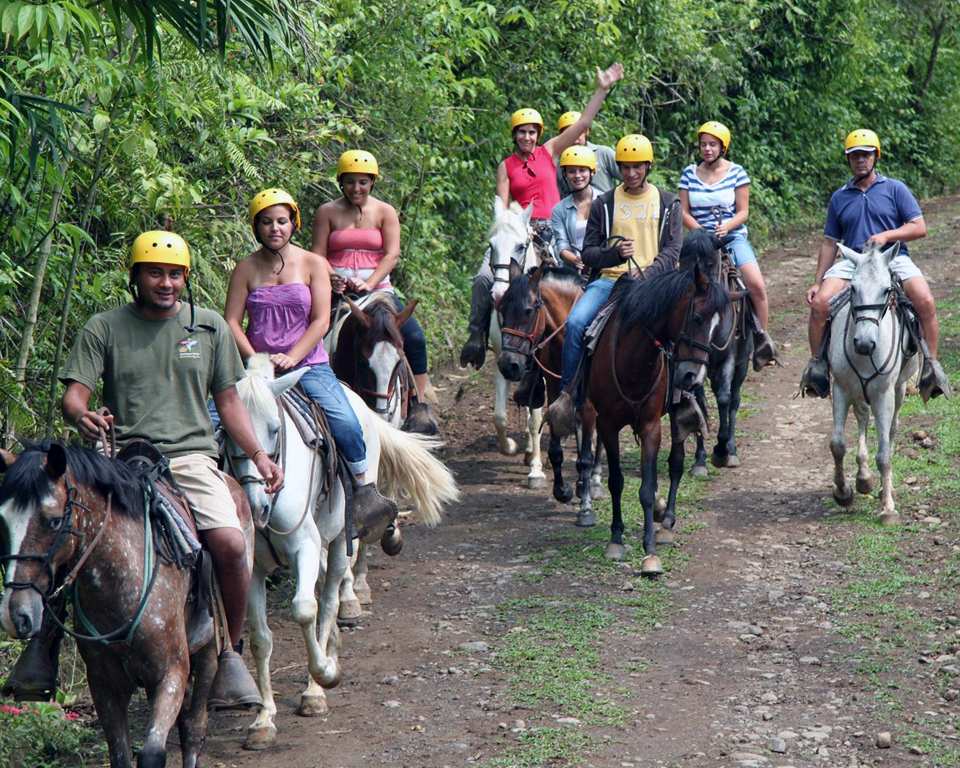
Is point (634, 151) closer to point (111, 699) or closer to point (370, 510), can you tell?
point (370, 510)

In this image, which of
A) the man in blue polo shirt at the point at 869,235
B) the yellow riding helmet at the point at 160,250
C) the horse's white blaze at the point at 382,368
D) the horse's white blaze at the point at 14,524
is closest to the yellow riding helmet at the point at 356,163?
the horse's white blaze at the point at 382,368

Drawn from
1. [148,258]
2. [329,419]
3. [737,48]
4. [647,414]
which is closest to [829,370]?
[647,414]

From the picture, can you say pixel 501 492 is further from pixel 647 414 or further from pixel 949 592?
pixel 949 592

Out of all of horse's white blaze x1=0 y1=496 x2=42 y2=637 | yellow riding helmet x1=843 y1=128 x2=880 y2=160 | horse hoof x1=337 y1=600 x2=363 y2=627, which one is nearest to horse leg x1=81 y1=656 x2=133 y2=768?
horse's white blaze x1=0 y1=496 x2=42 y2=637

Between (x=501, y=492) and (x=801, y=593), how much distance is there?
3.67 m

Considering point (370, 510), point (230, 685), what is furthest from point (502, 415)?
point (230, 685)

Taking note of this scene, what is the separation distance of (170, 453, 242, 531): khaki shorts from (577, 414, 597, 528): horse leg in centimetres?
508

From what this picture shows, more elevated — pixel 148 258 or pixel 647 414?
pixel 148 258

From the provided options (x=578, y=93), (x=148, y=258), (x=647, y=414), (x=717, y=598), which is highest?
(x=578, y=93)

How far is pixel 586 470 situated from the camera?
1121 centimetres

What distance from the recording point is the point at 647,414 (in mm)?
10219

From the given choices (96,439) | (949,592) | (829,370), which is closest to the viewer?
(96,439)

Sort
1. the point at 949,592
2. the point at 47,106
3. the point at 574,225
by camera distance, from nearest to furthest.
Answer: the point at 47,106 < the point at 949,592 < the point at 574,225

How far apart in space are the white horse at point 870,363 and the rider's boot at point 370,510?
4333 mm
